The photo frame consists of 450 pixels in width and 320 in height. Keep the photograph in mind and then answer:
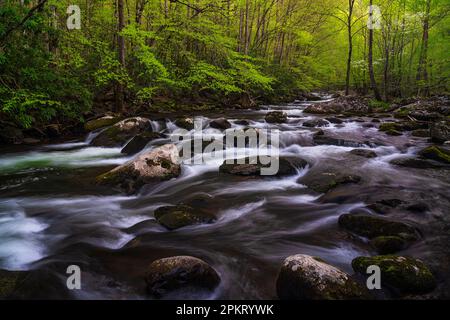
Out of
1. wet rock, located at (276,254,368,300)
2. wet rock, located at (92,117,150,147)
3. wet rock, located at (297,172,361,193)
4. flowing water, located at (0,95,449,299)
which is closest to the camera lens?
wet rock, located at (276,254,368,300)

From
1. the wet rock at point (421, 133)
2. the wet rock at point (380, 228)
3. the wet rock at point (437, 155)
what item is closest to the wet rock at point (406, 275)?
the wet rock at point (380, 228)

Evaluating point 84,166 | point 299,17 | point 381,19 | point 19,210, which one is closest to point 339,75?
point 299,17

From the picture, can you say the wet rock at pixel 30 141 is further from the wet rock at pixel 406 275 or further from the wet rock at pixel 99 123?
the wet rock at pixel 406 275

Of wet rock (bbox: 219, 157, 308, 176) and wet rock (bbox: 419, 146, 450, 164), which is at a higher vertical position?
wet rock (bbox: 419, 146, 450, 164)

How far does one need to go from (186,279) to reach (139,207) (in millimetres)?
2573

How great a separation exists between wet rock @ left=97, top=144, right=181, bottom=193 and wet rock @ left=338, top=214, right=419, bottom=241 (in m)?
3.66

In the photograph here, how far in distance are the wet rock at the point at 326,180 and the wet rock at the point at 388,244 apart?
84.1 inches

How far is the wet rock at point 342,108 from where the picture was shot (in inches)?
661

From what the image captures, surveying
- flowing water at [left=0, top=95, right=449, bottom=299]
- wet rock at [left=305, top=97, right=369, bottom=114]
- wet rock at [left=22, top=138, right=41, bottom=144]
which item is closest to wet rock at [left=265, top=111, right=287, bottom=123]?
wet rock at [left=305, top=97, right=369, bottom=114]

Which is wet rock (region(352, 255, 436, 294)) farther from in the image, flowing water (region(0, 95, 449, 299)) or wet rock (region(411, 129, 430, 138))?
wet rock (region(411, 129, 430, 138))

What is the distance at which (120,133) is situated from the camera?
10.0 metres

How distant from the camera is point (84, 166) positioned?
307 inches

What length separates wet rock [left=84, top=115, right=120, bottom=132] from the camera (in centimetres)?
1070
